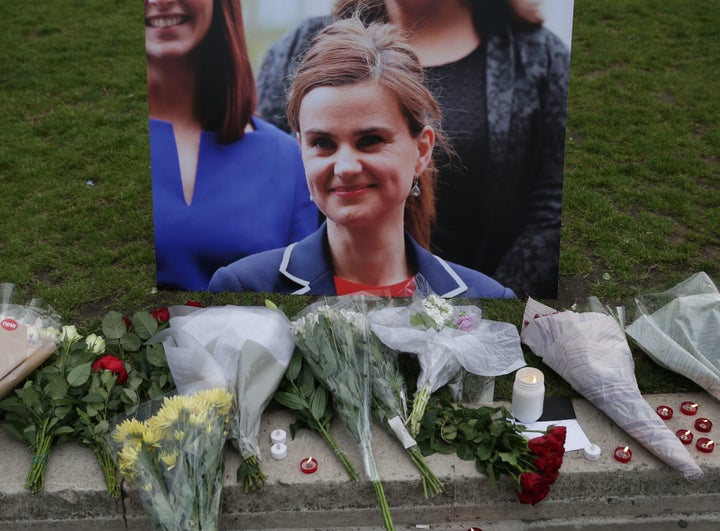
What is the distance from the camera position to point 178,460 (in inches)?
106

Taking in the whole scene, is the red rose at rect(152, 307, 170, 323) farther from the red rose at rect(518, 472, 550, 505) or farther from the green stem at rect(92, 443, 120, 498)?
the red rose at rect(518, 472, 550, 505)

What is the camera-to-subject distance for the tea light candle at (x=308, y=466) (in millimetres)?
2912

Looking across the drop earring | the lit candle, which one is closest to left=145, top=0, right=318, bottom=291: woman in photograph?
the drop earring

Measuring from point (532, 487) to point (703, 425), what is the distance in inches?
32.3

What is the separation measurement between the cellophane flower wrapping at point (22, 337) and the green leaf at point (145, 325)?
1.00 ft

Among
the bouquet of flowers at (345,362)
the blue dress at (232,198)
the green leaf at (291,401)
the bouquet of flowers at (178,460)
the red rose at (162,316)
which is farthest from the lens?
the blue dress at (232,198)

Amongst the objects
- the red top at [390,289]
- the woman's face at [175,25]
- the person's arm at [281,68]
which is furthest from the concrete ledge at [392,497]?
the woman's face at [175,25]

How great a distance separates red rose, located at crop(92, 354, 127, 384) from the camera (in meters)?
3.13

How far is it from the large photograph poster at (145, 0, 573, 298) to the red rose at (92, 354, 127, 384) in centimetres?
87

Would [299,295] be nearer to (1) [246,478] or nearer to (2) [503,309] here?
(2) [503,309]

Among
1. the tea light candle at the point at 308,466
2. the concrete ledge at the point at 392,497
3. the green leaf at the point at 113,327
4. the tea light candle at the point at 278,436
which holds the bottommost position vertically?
the concrete ledge at the point at 392,497

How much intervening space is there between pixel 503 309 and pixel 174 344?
5.06 feet

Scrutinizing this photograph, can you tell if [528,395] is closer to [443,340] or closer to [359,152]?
[443,340]

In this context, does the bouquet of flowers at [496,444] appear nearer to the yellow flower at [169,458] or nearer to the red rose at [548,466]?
the red rose at [548,466]
